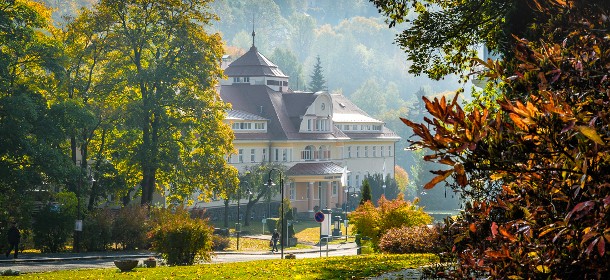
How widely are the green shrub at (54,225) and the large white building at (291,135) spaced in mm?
38867

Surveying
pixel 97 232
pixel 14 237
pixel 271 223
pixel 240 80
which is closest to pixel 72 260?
pixel 14 237

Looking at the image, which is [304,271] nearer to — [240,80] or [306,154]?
[306,154]

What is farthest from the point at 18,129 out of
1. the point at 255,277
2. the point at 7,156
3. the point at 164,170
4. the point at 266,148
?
the point at 266,148

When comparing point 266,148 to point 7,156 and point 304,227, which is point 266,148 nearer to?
point 304,227

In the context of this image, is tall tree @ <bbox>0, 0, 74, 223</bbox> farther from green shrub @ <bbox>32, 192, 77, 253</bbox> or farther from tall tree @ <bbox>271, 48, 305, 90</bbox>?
tall tree @ <bbox>271, 48, 305, 90</bbox>

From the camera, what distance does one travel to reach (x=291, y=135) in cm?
9581

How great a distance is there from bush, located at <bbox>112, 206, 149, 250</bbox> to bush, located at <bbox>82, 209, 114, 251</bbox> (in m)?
0.37

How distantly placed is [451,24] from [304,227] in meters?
61.6

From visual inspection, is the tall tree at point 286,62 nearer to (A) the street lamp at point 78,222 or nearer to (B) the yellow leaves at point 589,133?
(A) the street lamp at point 78,222

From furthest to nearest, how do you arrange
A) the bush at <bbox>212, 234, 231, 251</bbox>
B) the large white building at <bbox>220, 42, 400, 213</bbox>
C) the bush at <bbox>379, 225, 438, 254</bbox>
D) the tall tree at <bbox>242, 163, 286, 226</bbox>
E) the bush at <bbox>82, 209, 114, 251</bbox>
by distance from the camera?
the large white building at <bbox>220, 42, 400, 213</bbox>
the tall tree at <bbox>242, 163, 286, 226</bbox>
the bush at <bbox>212, 234, 231, 251</bbox>
the bush at <bbox>82, 209, 114, 251</bbox>
the bush at <bbox>379, 225, 438, 254</bbox>

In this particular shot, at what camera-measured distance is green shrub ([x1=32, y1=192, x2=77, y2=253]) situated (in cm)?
4678

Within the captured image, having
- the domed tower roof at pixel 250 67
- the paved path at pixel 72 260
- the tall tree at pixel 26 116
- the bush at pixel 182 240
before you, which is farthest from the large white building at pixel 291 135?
the bush at pixel 182 240

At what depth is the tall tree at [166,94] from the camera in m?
54.0

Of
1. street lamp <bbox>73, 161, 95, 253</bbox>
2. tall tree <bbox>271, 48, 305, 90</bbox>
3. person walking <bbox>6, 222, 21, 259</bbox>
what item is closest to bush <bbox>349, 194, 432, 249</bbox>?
person walking <bbox>6, 222, 21, 259</bbox>
